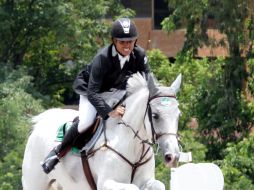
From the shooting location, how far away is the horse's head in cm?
771

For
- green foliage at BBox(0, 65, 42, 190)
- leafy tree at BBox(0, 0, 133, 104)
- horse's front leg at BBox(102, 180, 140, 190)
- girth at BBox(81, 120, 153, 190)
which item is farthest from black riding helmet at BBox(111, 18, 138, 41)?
leafy tree at BBox(0, 0, 133, 104)

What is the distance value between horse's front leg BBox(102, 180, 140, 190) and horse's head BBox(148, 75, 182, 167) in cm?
50

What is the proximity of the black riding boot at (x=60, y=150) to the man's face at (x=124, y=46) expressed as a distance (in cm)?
104

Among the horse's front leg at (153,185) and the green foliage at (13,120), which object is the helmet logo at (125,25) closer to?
the horse's front leg at (153,185)

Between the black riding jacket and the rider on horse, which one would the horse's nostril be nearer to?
the rider on horse

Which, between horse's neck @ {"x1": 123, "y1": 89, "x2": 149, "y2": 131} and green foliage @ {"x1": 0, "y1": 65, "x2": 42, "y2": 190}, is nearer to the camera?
horse's neck @ {"x1": 123, "y1": 89, "x2": 149, "y2": 131}

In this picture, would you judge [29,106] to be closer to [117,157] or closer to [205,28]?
[205,28]

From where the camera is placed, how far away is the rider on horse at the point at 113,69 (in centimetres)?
834

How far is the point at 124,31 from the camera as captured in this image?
830 cm

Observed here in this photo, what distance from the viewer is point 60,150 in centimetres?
920

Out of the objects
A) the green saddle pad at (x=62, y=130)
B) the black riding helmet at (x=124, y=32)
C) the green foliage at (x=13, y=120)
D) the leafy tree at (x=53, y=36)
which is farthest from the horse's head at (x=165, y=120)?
the leafy tree at (x=53, y=36)

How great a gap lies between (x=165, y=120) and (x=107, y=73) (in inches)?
37.7

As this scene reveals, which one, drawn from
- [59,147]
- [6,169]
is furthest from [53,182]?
[6,169]

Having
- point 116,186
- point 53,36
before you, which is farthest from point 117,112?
point 53,36
